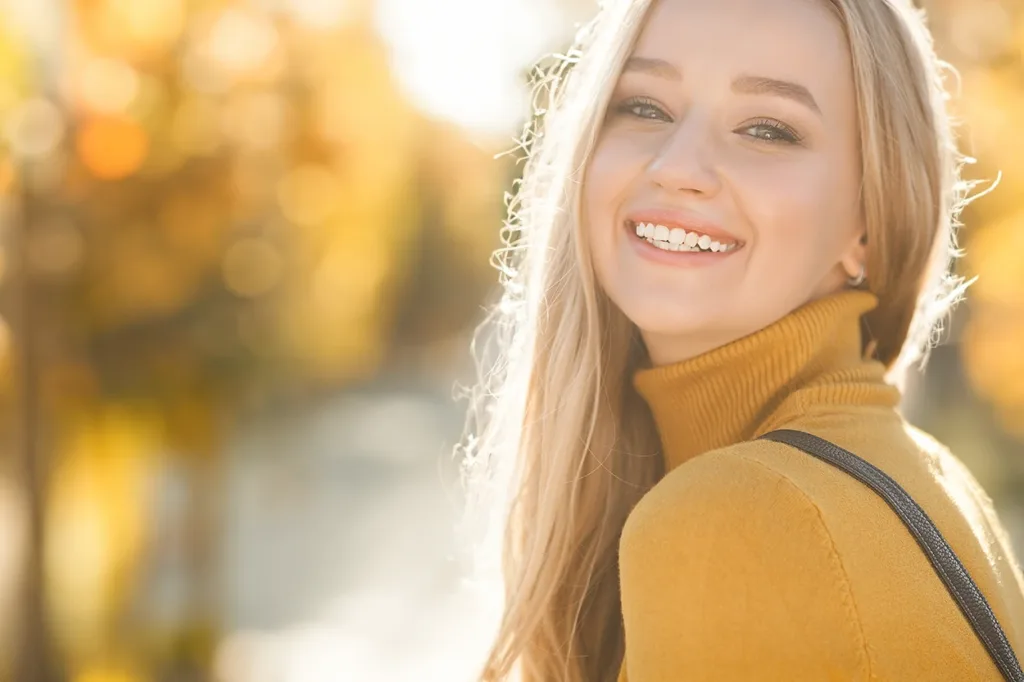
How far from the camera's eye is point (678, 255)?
2.16 m

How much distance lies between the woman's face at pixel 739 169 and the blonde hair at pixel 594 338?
7 cm

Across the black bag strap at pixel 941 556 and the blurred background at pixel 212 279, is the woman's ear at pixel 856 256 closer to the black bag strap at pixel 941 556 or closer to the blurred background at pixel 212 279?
the black bag strap at pixel 941 556

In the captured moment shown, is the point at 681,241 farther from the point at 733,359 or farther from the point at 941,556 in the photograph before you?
the point at 941,556

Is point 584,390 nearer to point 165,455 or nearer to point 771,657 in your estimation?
point 771,657

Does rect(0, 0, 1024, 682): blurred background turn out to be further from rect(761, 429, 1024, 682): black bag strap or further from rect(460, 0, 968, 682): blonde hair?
rect(761, 429, 1024, 682): black bag strap

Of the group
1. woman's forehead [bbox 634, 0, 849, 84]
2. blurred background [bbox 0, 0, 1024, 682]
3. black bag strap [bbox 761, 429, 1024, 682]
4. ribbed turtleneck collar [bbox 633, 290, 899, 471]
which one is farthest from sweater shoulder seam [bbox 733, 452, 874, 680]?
blurred background [bbox 0, 0, 1024, 682]

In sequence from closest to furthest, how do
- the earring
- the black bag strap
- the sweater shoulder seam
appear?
the sweater shoulder seam → the black bag strap → the earring

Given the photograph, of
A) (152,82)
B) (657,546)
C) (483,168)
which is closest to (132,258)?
(152,82)

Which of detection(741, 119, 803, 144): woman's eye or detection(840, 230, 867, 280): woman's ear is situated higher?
detection(741, 119, 803, 144): woman's eye

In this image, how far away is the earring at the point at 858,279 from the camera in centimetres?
232

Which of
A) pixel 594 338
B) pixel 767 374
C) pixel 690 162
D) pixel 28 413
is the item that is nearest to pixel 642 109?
pixel 690 162

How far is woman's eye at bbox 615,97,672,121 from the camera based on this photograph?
88.7 inches


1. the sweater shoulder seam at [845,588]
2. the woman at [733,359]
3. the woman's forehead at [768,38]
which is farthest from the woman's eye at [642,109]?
the sweater shoulder seam at [845,588]

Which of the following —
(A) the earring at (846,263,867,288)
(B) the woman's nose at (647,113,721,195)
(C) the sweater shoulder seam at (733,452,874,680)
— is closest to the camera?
(C) the sweater shoulder seam at (733,452,874,680)
